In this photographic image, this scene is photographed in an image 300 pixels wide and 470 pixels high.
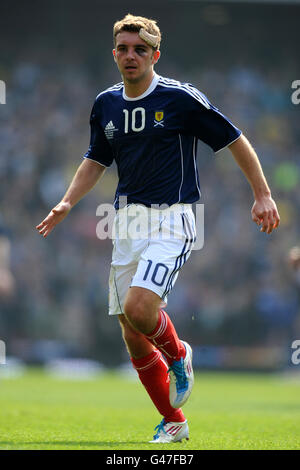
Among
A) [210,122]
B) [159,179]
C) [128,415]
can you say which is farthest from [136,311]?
[128,415]

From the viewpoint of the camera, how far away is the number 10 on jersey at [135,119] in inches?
202

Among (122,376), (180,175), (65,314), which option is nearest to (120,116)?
(180,175)

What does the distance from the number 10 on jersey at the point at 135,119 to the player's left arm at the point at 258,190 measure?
1.85 feet

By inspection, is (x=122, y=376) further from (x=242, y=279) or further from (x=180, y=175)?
(x=180, y=175)

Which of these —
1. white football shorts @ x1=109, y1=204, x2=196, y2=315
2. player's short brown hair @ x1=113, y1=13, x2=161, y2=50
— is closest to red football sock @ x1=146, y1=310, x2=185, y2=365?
white football shorts @ x1=109, y1=204, x2=196, y2=315

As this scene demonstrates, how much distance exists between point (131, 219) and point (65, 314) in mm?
11200

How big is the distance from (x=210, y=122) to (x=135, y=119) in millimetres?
465

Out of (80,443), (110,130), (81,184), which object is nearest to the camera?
(80,443)

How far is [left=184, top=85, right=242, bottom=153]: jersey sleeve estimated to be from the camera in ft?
16.7

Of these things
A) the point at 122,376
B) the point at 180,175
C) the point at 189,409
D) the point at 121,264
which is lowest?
the point at 122,376

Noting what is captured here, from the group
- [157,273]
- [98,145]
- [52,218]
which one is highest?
[98,145]

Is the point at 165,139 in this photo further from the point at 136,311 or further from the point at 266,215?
the point at 136,311

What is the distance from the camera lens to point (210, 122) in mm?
5098
